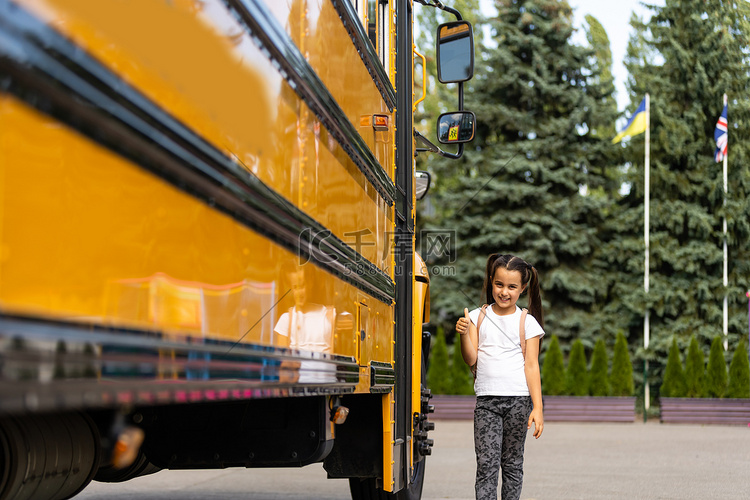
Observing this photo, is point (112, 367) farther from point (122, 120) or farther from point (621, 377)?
point (621, 377)

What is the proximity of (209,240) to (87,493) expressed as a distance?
17.1 feet

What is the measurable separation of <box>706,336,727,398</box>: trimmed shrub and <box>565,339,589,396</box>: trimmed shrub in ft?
7.52

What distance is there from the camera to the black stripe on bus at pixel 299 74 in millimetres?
1630

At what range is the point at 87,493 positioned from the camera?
602cm

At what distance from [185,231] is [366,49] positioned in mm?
1745

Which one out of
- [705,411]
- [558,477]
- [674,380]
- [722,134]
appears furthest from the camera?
[722,134]

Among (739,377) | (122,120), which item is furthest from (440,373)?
(122,120)

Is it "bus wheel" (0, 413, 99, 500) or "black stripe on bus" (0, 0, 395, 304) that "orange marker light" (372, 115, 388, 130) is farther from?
"bus wheel" (0, 413, 99, 500)

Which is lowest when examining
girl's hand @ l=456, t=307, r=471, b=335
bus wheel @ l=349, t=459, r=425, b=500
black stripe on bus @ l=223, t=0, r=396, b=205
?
bus wheel @ l=349, t=459, r=425, b=500

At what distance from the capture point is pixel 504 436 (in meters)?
3.76

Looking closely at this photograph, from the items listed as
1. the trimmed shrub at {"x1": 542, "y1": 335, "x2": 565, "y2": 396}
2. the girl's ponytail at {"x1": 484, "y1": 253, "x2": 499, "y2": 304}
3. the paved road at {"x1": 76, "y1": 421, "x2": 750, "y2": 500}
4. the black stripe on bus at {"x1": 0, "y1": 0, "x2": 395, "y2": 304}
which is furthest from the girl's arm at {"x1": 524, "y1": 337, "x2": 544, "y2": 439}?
the trimmed shrub at {"x1": 542, "y1": 335, "x2": 565, "y2": 396}

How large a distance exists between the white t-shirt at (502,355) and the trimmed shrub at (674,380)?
13.4m

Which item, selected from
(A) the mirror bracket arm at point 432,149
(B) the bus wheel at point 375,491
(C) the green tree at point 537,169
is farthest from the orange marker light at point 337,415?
(C) the green tree at point 537,169

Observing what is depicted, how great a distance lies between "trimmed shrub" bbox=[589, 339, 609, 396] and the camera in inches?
628
